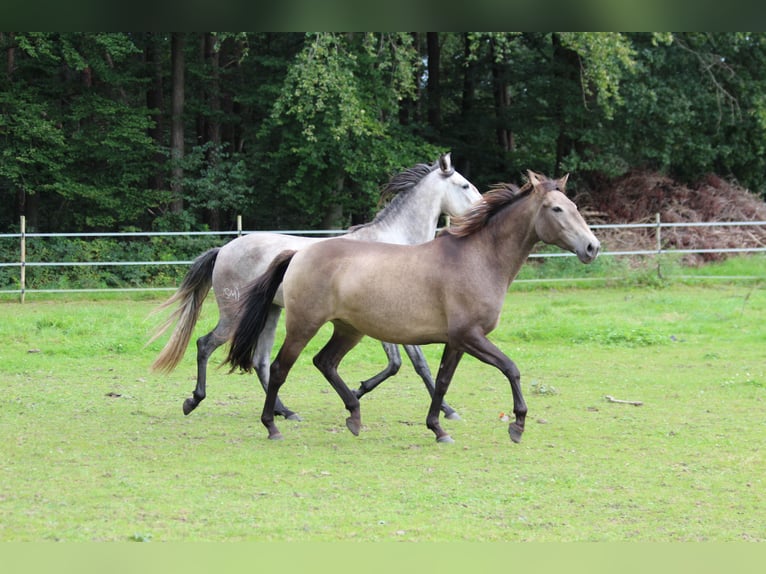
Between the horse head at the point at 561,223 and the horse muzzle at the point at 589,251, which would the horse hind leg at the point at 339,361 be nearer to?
the horse head at the point at 561,223

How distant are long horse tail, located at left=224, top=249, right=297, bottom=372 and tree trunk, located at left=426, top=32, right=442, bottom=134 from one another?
17.0 metres

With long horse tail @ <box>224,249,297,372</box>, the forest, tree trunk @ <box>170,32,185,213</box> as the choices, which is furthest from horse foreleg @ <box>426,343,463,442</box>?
tree trunk @ <box>170,32,185,213</box>

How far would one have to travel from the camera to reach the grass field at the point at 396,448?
418cm

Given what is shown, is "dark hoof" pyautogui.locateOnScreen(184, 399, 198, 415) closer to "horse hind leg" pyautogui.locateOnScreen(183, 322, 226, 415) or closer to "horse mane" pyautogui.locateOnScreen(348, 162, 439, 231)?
"horse hind leg" pyautogui.locateOnScreen(183, 322, 226, 415)

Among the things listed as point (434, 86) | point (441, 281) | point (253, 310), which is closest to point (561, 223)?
point (441, 281)

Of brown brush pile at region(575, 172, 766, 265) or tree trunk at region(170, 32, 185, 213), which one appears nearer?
brown brush pile at region(575, 172, 766, 265)

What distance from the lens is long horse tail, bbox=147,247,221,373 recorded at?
7230mm

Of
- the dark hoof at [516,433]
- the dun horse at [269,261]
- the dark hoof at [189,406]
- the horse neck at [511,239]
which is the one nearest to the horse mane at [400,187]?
the dun horse at [269,261]

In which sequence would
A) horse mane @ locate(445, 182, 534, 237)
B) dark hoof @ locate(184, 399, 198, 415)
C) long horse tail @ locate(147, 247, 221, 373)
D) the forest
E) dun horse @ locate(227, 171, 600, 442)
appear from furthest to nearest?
the forest
long horse tail @ locate(147, 247, 221, 373)
dark hoof @ locate(184, 399, 198, 415)
horse mane @ locate(445, 182, 534, 237)
dun horse @ locate(227, 171, 600, 442)

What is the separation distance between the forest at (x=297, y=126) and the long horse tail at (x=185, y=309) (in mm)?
9488

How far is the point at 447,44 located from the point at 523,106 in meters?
4.49

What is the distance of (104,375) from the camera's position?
30.2 feet

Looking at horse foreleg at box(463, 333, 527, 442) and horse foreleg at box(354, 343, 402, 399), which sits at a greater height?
horse foreleg at box(463, 333, 527, 442)

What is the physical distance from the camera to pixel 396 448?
6.04 meters
